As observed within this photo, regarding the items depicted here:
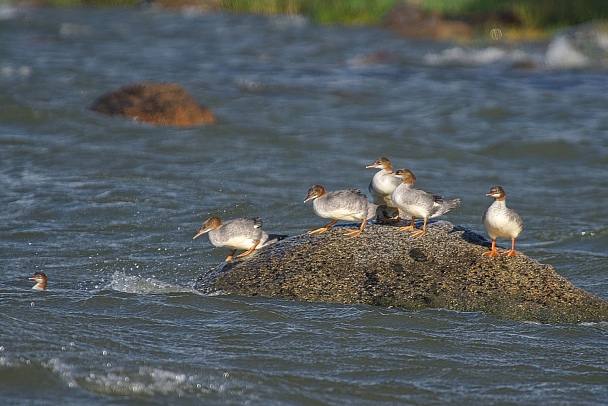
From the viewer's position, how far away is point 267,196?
39.3 feet

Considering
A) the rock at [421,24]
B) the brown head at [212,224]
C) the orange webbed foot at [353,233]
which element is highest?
the rock at [421,24]

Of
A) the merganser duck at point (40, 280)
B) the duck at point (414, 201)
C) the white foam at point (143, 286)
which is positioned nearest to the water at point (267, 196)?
the white foam at point (143, 286)

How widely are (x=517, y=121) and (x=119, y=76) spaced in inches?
347

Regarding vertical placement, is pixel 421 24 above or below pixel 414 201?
above

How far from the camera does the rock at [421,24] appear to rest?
1040 inches

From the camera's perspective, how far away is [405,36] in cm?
2655

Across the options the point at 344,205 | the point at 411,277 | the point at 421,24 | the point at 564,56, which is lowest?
the point at 411,277

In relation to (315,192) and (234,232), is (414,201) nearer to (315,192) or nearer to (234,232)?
(315,192)

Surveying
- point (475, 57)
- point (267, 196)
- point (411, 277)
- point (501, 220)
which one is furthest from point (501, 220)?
point (475, 57)

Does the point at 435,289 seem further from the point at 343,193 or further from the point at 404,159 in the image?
the point at 404,159

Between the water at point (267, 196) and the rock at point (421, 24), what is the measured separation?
762 millimetres

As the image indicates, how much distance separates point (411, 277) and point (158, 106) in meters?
9.44

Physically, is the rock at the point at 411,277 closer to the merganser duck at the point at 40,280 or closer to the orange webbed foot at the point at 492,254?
the orange webbed foot at the point at 492,254

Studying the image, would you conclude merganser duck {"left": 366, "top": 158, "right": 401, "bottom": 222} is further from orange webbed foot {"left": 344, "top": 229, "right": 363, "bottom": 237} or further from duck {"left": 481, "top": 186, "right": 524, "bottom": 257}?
duck {"left": 481, "top": 186, "right": 524, "bottom": 257}
